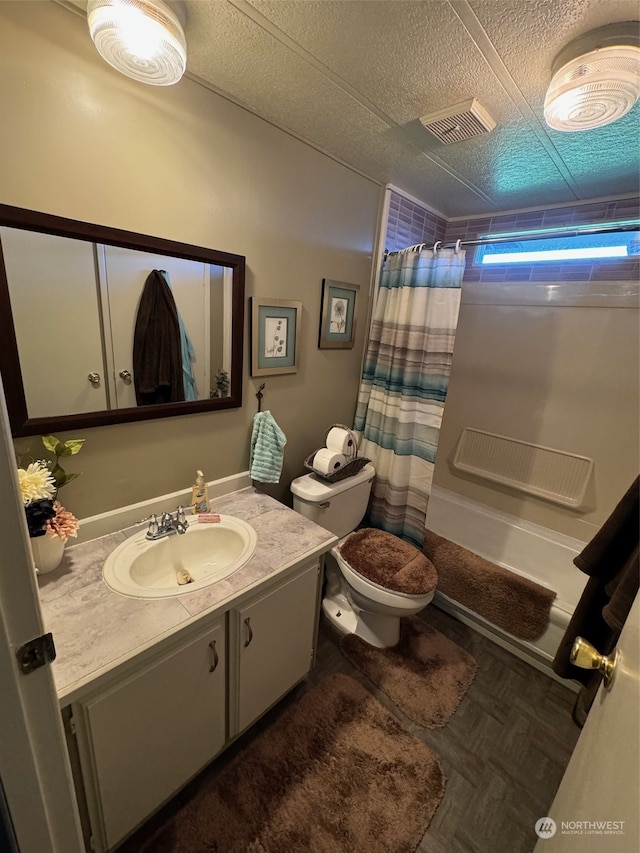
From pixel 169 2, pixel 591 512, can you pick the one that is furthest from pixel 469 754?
pixel 169 2

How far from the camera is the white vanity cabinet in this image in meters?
0.86

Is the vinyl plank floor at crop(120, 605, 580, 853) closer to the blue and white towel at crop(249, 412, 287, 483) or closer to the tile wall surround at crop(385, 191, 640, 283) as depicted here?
the blue and white towel at crop(249, 412, 287, 483)

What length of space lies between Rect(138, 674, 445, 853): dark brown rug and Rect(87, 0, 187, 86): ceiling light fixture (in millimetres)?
2163

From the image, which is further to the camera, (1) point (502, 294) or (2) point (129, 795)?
(1) point (502, 294)

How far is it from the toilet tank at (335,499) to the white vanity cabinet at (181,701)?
1.21 ft

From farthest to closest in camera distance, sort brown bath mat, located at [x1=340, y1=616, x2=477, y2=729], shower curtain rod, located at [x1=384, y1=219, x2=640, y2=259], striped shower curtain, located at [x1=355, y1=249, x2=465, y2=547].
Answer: striped shower curtain, located at [x1=355, y1=249, x2=465, y2=547], brown bath mat, located at [x1=340, y1=616, x2=477, y2=729], shower curtain rod, located at [x1=384, y1=219, x2=640, y2=259]

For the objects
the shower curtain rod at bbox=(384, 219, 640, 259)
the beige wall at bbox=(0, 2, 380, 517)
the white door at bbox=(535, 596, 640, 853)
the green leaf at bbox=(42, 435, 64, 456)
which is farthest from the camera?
the shower curtain rod at bbox=(384, 219, 640, 259)

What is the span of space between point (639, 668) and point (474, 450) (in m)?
2.13

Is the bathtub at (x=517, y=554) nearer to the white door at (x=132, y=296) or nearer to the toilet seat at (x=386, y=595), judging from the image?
the toilet seat at (x=386, y=595)

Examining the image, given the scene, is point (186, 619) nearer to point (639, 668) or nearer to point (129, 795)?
point (129, 795)

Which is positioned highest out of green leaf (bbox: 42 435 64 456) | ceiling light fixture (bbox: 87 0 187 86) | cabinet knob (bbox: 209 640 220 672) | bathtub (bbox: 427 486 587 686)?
ceiling light fixture (bbox: 87 0 187 86)

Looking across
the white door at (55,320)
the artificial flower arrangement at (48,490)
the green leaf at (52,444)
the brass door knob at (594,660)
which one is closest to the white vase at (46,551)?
the artificial flower arrangement at (48,490)

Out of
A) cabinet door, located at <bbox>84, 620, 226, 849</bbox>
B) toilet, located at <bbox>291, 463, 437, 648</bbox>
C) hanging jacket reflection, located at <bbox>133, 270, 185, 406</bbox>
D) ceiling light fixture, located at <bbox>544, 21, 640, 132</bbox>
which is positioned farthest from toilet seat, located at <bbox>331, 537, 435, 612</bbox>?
ceiling light fixture, located at <bbox>544, 21, 640, 132</bbox>

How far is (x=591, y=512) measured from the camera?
2098 mm
